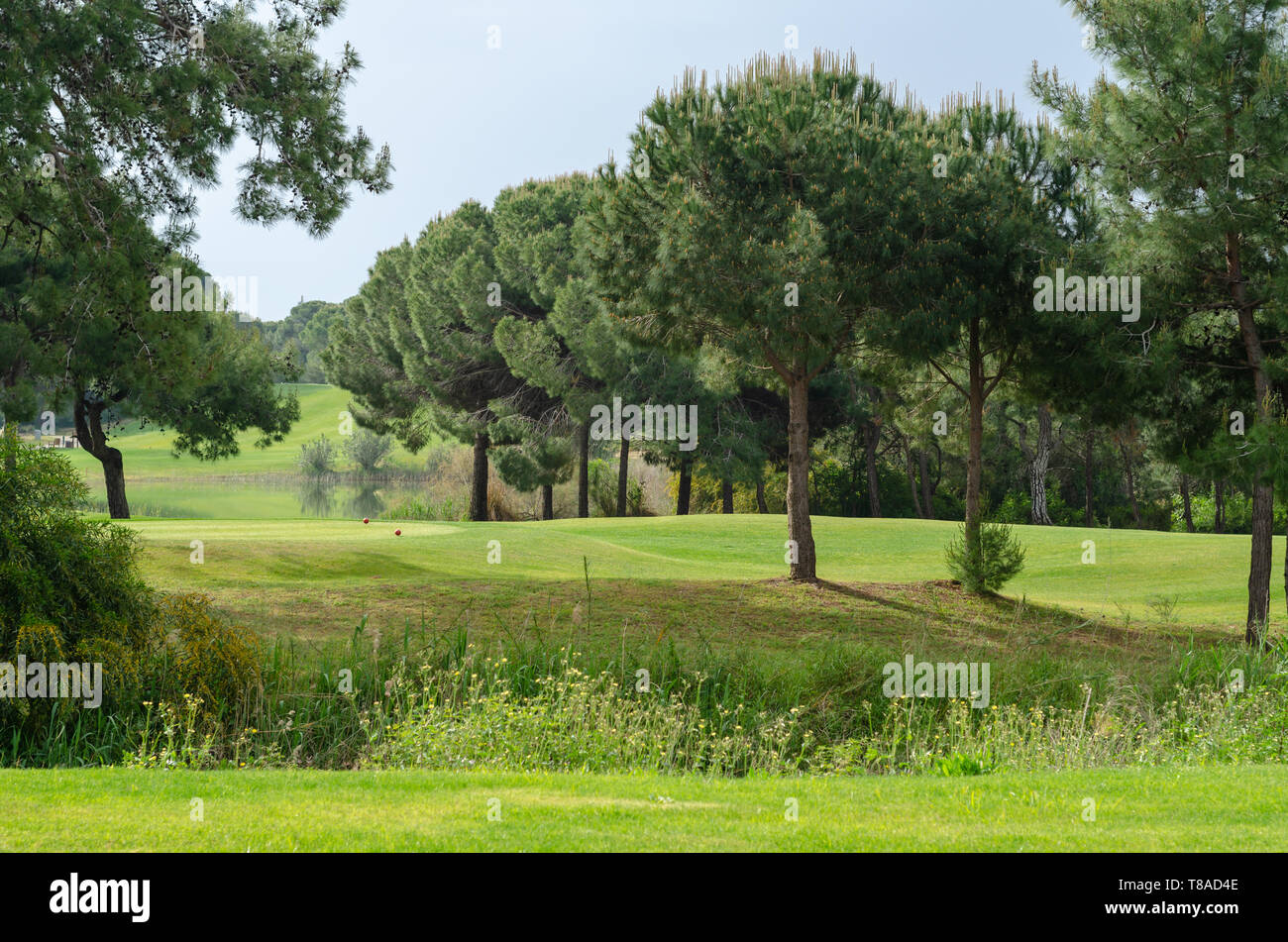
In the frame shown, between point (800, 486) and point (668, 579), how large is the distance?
2.69m

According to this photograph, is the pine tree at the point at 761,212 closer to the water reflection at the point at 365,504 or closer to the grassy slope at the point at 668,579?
the grassy slope at the point at 668,579

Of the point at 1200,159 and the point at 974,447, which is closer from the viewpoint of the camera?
the point at 1200,159

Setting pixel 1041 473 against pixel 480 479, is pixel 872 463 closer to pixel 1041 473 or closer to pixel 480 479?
pixel 1041 473

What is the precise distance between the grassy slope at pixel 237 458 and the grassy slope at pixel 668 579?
39.8 m

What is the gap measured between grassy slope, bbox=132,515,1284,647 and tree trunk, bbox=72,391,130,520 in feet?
23.6

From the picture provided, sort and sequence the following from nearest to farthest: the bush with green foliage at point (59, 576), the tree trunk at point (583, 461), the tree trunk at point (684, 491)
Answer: the bush with green foliage at point (59, 576) → the tree trunk at point (583, 461) → the tree trunk at point (684, 491)

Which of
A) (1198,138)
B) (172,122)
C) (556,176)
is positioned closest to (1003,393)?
(1198,138)

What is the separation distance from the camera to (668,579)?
17.3m

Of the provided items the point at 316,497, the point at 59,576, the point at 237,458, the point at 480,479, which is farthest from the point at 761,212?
the point at 237,458

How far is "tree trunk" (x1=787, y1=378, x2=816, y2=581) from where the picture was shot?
1789cm

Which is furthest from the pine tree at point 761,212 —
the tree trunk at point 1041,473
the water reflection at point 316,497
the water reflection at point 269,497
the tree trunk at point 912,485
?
the water reflection at point 316,497

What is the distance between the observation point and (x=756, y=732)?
342 inches

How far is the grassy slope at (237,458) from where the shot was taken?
6769 cm
